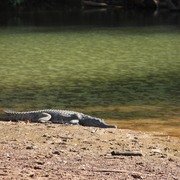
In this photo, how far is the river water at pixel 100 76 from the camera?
926cm

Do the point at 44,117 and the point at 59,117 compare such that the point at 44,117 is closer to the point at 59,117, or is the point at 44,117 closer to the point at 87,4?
the point at 59,117

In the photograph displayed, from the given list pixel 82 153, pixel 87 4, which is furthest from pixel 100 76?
pixel 87 4

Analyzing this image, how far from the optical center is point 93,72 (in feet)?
46.1

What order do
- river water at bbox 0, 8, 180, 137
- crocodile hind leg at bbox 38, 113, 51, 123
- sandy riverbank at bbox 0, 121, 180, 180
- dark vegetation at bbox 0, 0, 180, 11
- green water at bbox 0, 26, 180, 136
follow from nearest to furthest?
sandy riverbank at bbox 0, 121, 180, 180 → crocodile hind leg at bbox 38, 113, 51, 123 → river water at bbox 0, 8, 180, 137 → green water at bbox 0, 26, 180, 136 → dark vegetation at bbox 0, 0, 180, 11

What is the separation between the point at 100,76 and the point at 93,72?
2.34 feet

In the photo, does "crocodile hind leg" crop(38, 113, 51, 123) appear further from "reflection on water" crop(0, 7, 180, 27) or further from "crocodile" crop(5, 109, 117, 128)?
"reflection on water" crop(0, 7, 180, 27)

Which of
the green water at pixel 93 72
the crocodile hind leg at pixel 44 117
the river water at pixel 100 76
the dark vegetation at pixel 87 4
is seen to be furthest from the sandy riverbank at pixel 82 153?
the dark vegetation at pixel 87 4

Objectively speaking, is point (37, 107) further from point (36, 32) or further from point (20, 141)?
point (36, 32)

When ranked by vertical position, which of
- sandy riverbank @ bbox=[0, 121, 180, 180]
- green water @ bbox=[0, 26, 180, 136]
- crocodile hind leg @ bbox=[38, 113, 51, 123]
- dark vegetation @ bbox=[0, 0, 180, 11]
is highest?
dark vegetation @ bbox=[0, 0, 180, 11]

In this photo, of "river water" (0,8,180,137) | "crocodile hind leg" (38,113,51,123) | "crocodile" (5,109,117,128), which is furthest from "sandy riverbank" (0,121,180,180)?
"river water" (0,8,180,137)

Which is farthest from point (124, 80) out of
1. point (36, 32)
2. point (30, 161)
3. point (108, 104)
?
point (36, 32)

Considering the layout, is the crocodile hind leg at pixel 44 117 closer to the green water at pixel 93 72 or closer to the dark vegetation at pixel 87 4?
the green water at pixel 93 72

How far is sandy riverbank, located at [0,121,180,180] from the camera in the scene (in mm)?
4723

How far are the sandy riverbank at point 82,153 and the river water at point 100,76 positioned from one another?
1104 mm
